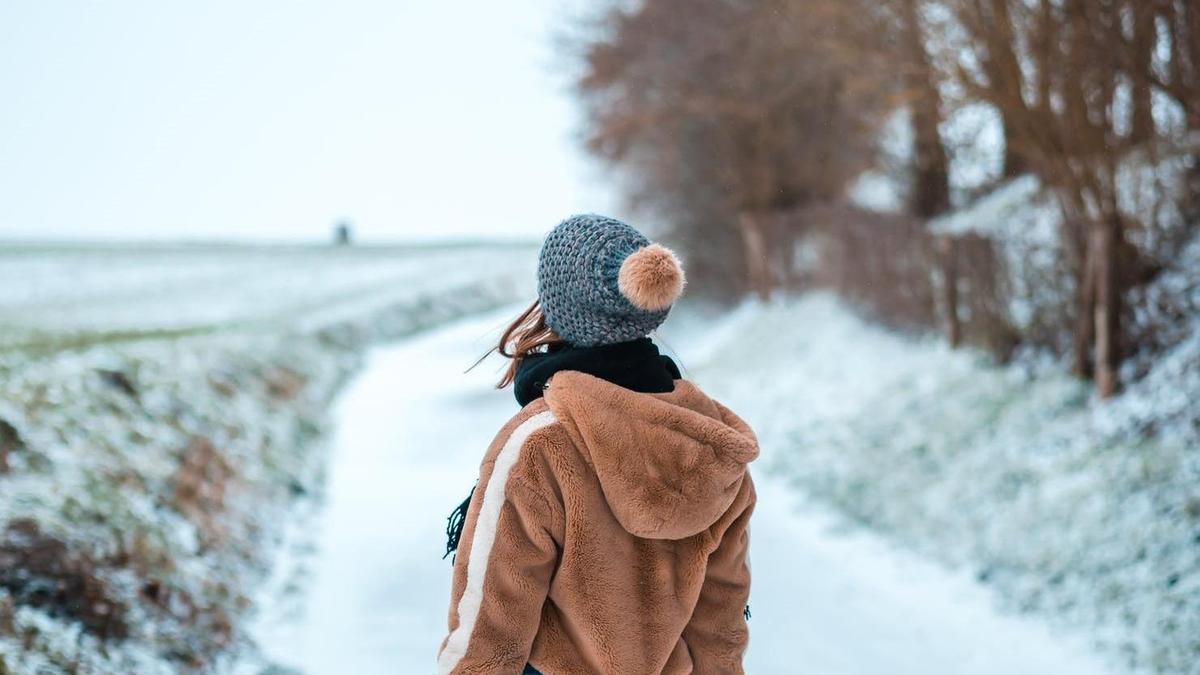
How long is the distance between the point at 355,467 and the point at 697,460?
291 inches

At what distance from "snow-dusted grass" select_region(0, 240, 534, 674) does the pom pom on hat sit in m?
2.62

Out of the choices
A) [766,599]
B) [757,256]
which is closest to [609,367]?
[766,599]

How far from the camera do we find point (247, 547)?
20.2ft

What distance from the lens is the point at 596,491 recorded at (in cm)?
206

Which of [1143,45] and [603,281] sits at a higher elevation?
[1143,45]

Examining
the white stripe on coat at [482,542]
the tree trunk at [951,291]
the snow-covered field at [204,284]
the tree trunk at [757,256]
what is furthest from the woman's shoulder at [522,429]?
the tree trunk at [757,256]

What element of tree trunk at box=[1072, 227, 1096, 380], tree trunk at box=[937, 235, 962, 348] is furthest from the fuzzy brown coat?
tree trunk at box=[937, 235, 962, 348]

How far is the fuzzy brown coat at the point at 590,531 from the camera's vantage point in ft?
6.59

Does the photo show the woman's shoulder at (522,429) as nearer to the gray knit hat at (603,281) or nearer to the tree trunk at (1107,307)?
the gray knit hat at (603,281)

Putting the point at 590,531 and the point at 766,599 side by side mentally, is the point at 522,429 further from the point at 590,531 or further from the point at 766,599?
the point at 766,599

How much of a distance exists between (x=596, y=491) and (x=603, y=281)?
396 mm

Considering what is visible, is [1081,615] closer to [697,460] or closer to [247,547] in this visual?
[697,460]

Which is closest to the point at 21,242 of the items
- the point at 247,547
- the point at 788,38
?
the point at 788,38

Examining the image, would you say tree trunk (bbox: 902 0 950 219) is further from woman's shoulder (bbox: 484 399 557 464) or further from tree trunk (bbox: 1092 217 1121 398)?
woman's shoulder (bbox: 484 399 557 464)
